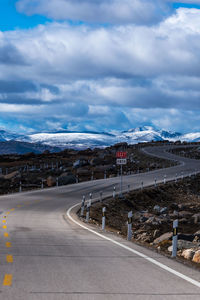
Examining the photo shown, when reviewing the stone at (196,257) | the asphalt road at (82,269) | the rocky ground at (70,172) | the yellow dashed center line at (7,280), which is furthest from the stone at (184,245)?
the rocky ground at (70,172)

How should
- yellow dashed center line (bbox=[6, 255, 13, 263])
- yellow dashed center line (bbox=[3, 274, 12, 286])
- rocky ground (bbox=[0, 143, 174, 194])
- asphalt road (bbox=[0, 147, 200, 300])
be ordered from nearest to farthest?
asphalt road (bbox=[0, 147, 200, 300])
yellow dashed center line (bbox=[3, 274, 12, 286])
yellow dashed center line (bbox=[6, 255, 13, 263])
rocky ground (bbox=[0, 143, 174, 194])

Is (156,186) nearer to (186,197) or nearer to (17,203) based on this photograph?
(186,197)

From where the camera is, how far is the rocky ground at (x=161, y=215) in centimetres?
1705

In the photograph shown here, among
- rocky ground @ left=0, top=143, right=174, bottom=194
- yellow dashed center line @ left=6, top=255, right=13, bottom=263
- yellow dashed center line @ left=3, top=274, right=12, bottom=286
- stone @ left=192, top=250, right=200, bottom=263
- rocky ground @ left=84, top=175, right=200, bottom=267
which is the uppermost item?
rocky ground @ left=0, top=143, right=174, bottom=194

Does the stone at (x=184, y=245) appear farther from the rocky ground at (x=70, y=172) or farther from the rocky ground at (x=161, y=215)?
the rocky ground at (x=70, y=172)

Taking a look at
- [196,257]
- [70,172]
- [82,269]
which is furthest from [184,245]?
[70,172]

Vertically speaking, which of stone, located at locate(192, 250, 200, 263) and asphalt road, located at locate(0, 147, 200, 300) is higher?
asphalt road, located at locate(0, 147, 200, 300)

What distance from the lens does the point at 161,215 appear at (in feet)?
105

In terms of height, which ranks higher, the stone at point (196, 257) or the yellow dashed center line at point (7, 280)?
the yellow dashed center line at point (7, 280)

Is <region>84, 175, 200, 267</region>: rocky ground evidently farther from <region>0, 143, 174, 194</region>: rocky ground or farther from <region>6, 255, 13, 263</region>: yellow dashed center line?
<region>0, 143, 174, 194</region>: rocky ground

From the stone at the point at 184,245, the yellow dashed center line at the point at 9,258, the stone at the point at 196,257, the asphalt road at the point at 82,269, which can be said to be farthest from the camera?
the stone at the point at 184,245

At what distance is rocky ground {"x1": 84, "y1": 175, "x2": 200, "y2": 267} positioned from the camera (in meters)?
17.0

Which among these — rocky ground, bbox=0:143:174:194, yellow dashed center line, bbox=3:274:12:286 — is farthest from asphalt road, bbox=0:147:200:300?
rocky ground, bbox=0:143:174:194

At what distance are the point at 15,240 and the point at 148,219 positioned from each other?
1493 centimetres
